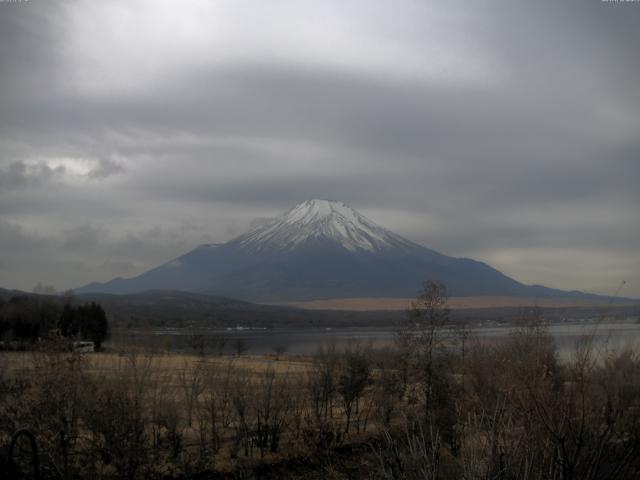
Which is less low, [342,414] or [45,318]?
[45,318]

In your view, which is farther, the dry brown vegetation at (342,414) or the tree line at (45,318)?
the tree line at (45,318)

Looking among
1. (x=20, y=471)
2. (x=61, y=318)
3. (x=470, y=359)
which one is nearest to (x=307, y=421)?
(x=470, y=359)

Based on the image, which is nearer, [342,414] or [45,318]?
[342,414]

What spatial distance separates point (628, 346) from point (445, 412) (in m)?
10.6

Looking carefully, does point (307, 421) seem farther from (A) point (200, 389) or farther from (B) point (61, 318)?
(B) point (61, 318)

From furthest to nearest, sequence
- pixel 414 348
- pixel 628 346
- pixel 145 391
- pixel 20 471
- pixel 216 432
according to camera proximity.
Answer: pixel 414 348 < pixel 216 432 < pixel 145 391 < pixel 20 471 < pixel 628 346

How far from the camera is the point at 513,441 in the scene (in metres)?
8.03

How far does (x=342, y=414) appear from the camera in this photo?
3014 cm

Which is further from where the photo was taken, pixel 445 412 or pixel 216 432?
pixel 216 432

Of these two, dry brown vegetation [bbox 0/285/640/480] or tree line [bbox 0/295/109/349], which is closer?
dry brown vegetation [bbox 0/285/640/480]

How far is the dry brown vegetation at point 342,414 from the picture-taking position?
775 cm

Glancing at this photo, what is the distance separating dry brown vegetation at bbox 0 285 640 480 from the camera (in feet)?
25.4

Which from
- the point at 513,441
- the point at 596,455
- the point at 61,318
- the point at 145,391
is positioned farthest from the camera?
the point at 61,318

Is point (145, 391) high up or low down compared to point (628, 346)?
down
